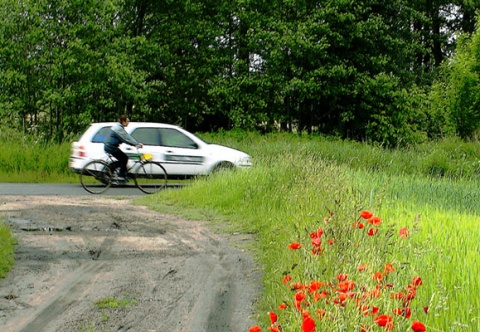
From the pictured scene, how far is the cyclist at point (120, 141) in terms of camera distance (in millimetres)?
16688

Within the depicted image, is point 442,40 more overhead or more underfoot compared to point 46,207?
more overhead

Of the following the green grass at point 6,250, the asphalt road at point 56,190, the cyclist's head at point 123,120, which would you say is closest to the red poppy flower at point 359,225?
the green grass at point 6,250

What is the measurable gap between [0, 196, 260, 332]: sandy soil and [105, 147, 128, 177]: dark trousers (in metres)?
5.20

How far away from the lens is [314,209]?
9.52 meters

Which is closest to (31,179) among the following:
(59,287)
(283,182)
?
(283,182)

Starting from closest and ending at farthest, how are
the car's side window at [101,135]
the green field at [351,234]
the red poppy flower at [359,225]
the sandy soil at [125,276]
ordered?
the green field at [351,234], the red poppy flower at [359,225], the sandy soil at [125,276], the car's side window at [101,135]

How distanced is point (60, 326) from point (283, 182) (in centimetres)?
738

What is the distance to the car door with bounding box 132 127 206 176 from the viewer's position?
19.4 metres

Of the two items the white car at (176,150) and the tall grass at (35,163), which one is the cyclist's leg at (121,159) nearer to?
the white car at (176,150)

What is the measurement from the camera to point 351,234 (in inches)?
255

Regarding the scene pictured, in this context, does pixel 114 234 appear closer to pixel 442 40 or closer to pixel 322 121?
pixel 322 121

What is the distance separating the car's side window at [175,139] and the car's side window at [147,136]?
0.18 m

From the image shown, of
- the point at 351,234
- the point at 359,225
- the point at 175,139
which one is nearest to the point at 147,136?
the point at 175,139

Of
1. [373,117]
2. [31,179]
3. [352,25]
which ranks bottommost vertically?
[31,179]
